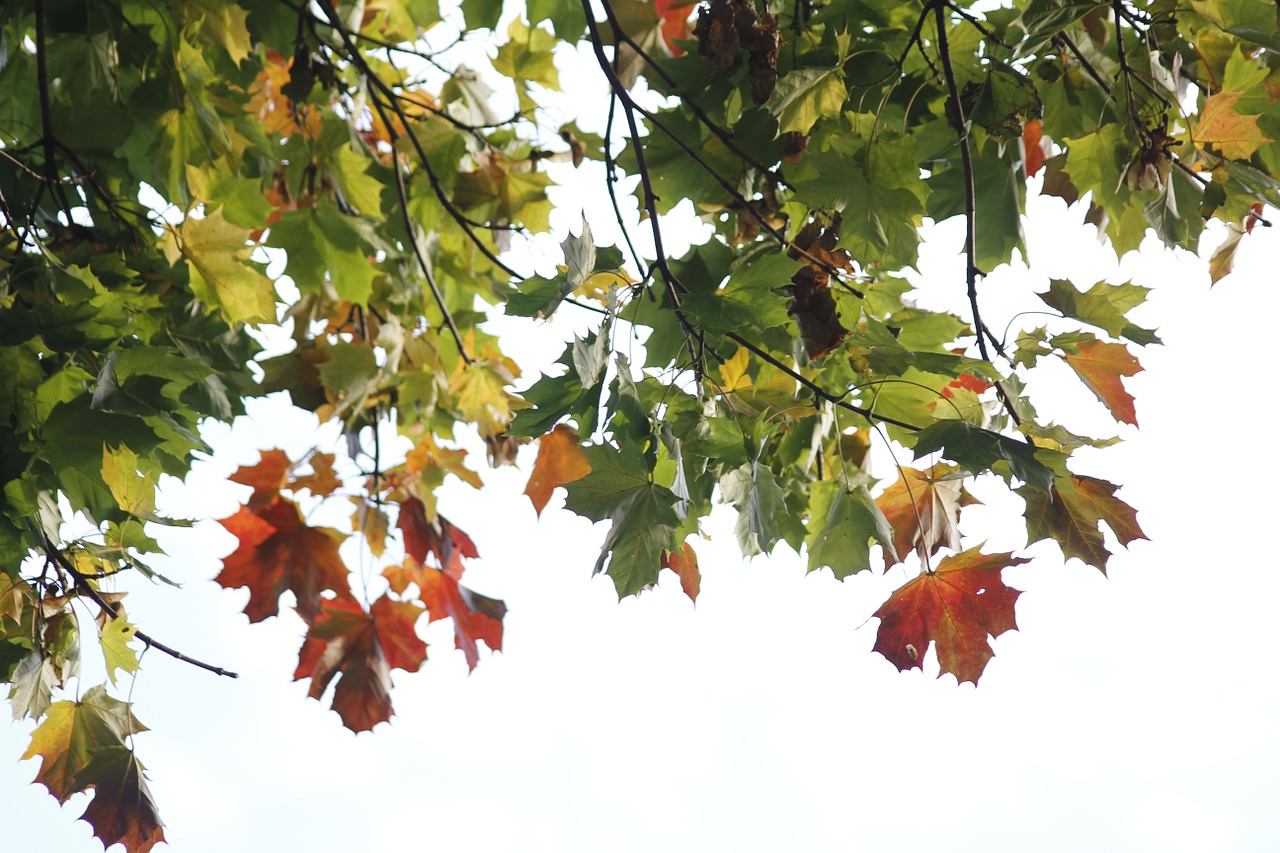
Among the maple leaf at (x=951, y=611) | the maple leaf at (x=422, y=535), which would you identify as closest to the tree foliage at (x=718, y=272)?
the maple leaf at (x=951, y=611)

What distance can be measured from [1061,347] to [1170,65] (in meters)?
0.40

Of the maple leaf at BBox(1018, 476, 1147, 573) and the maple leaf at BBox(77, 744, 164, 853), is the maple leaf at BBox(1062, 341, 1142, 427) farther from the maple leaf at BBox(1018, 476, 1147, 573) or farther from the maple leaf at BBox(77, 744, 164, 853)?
the maple leaf at BBox(77, 744, 164, 853)

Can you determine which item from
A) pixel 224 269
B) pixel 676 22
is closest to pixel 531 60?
pixel 676 22

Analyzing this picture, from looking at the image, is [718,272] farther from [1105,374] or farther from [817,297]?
[1105,374]

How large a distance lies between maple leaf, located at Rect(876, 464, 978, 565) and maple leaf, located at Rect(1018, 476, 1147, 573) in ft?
0.44

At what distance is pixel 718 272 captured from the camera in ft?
3.97

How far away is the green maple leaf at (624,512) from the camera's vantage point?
873 mm

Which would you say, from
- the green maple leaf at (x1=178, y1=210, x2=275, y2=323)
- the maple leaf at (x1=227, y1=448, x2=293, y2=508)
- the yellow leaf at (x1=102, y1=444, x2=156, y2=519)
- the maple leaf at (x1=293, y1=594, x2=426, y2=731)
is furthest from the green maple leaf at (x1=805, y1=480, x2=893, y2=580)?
the maple leaf at (x1=227, y1=448, x2=293, y2=508)

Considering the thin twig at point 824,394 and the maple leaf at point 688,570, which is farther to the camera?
the maple leaf at point 688,570

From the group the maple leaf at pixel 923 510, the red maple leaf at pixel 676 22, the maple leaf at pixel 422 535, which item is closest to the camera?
the maple leaf at pixel 923 510

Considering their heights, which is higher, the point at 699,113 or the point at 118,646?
the point at 699,113

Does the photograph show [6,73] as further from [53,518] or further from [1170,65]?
[1170,65]

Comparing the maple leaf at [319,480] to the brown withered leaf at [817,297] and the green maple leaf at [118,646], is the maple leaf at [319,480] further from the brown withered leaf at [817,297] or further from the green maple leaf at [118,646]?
the brown withered leaf at [817,297]

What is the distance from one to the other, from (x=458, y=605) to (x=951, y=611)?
1214 millimetres
